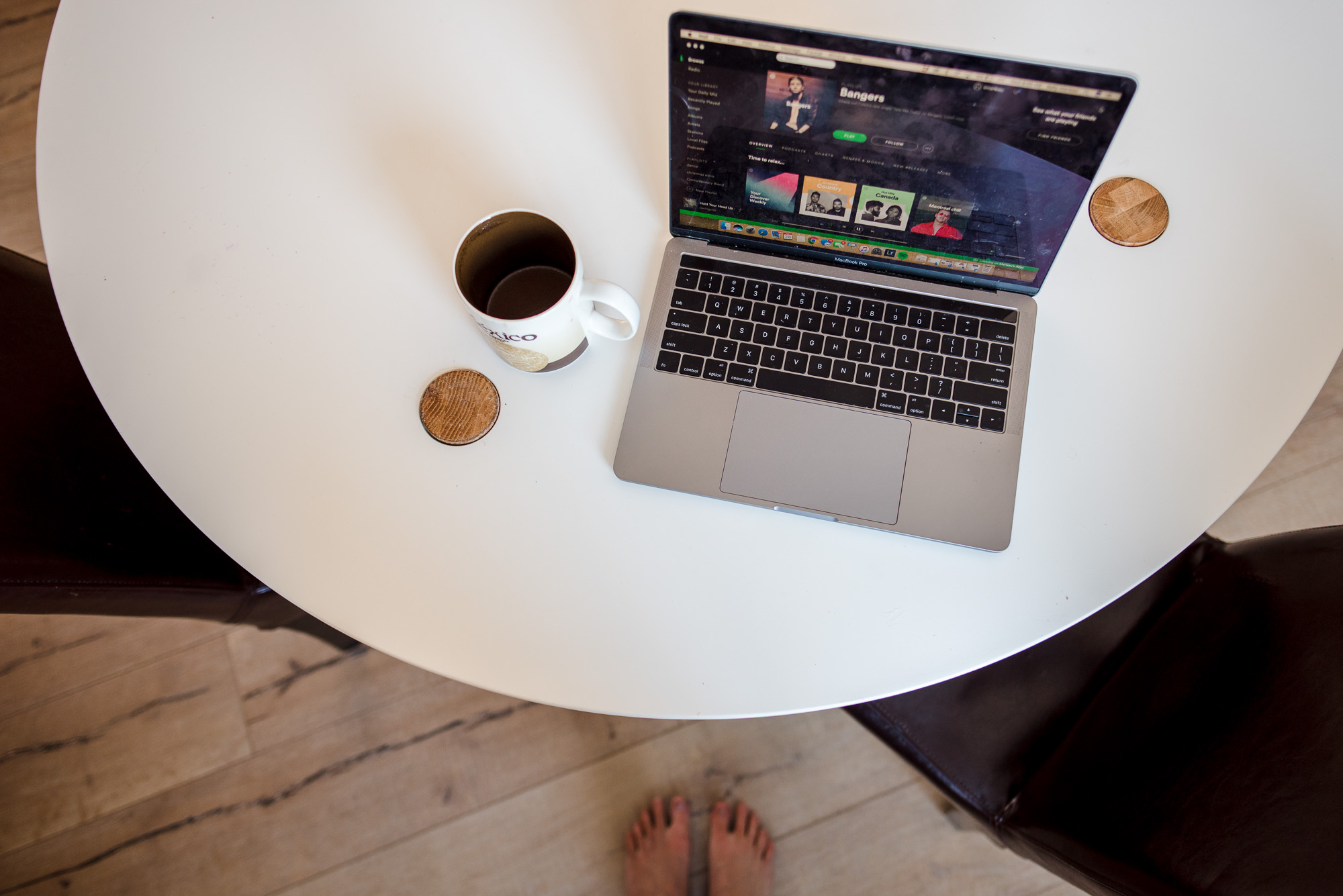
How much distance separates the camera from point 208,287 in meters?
0.75

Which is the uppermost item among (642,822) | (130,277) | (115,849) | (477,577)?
(130,277)

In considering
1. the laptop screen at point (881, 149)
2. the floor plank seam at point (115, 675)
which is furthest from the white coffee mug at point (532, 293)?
the floor plank seam at point (115, 675)

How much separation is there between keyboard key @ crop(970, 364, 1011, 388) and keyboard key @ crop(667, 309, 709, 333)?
0.26 m

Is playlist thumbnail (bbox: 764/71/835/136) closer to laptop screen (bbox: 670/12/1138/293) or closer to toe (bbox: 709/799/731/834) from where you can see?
laptop screen (bbox: 670/12/1138/293)

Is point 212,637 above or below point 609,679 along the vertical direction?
below

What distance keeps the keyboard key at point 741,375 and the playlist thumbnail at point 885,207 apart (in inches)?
6.6

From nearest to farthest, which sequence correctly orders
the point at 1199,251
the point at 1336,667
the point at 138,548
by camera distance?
the point at 1336,667 < the point at 1199,251 < the point at 138,548

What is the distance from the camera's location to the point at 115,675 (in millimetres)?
1365

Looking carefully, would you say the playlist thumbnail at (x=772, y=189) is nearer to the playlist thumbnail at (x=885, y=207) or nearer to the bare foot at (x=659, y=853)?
the playlist thumbnail at (x=885, y=207)

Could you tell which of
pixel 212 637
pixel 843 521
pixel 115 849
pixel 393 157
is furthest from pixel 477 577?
pixel 115 849

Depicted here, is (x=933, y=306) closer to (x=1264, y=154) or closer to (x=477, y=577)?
(x=1264, y=154)

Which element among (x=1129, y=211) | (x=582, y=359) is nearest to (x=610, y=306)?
(x=582, y=359)

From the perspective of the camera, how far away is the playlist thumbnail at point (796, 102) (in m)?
0.57

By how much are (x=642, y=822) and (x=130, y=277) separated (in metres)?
1.09
